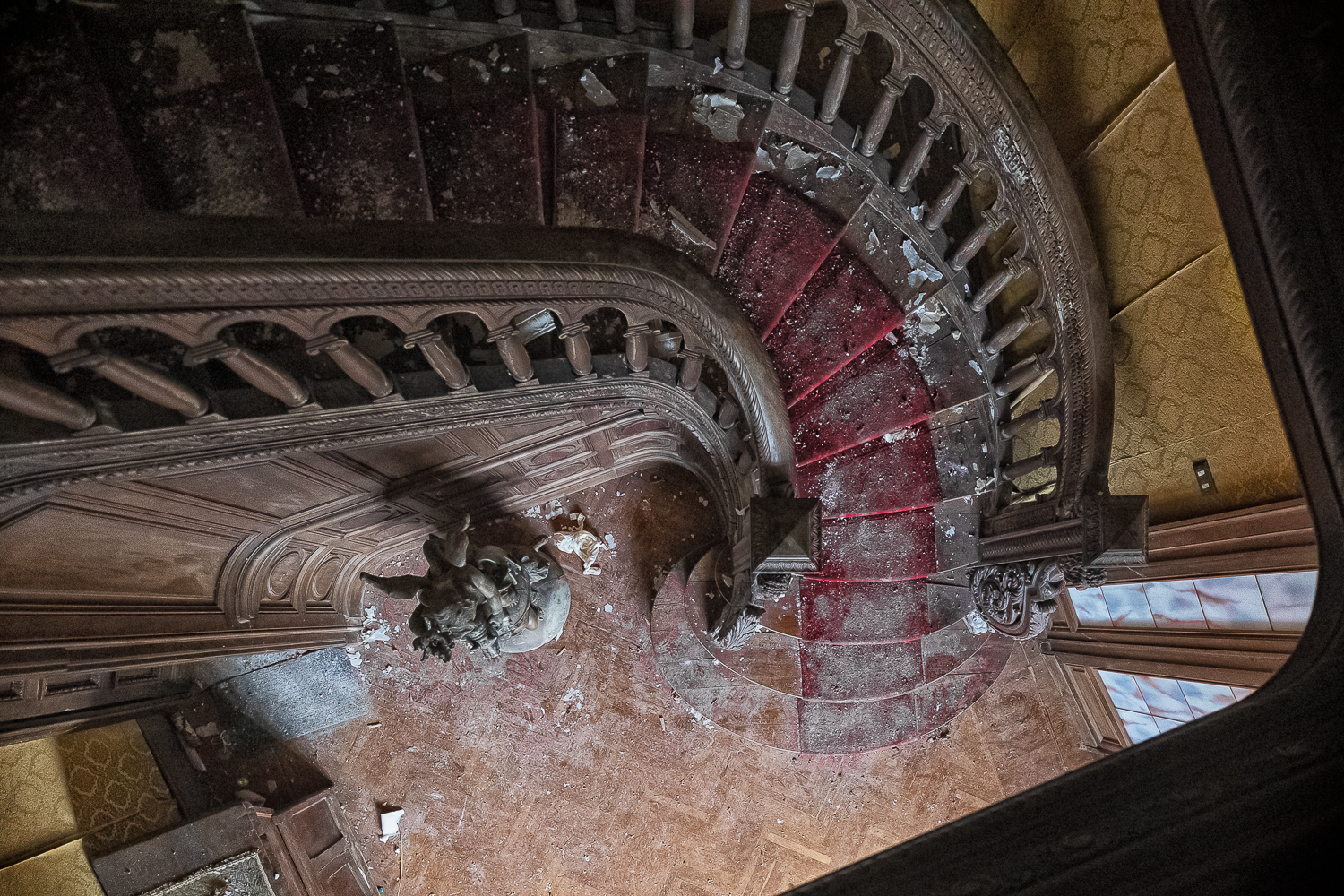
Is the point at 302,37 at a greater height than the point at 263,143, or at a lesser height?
greater

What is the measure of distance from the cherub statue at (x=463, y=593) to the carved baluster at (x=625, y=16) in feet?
7.14

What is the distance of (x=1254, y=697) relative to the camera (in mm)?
1168

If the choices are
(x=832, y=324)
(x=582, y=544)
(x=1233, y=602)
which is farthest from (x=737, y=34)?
(x=1233, y=602)

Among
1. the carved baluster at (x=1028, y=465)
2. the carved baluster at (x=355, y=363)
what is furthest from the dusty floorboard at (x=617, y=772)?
the carved baluster at (x=355, y=363)

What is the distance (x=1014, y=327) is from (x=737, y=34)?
160 centimetres

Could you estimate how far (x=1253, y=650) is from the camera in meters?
2.97

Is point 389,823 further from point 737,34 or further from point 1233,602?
point 1233,602

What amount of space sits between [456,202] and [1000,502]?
2.69 meters

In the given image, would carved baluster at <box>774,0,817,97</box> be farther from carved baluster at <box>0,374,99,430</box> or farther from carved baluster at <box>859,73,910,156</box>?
carved baluster at <box>0,374,99,430</box>

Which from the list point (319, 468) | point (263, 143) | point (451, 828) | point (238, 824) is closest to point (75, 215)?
point (263, 143)

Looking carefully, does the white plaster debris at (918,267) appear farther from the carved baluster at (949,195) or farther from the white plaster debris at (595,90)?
the white plaster debris at (595,90)

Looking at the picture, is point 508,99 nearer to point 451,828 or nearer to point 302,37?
point 302,37

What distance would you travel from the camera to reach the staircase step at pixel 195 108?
170 cm

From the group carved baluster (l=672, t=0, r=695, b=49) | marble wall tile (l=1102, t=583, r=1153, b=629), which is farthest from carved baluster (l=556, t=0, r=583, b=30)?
marble wall tile (l=1102, t=583, r=1153, b=629)
